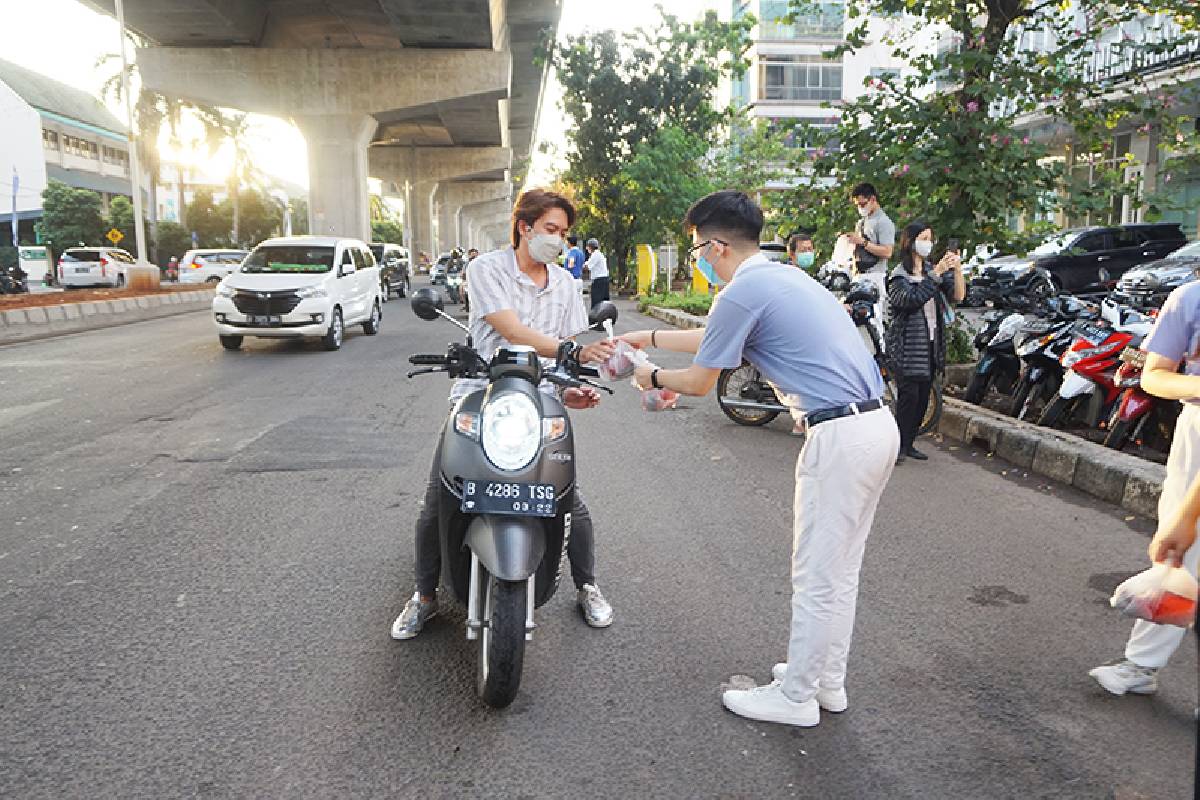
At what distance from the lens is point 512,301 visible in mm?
3621

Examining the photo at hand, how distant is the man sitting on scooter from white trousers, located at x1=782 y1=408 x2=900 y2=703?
3.02 ft

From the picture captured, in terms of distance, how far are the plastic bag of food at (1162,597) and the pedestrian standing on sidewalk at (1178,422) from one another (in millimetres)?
692

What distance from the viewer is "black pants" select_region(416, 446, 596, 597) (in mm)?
3479

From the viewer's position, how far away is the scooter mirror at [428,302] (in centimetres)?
344

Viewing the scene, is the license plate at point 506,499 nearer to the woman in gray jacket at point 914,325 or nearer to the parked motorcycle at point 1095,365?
the woman in gray jacket at point 914,325

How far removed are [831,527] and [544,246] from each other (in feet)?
4.92

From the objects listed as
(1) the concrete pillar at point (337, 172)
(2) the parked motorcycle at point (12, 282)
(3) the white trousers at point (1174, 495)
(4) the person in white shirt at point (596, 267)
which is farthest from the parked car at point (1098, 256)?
(2) the parked motorcycle at point (12, 282)

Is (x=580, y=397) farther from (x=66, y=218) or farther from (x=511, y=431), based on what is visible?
(x=66, y=218)

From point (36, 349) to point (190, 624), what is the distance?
12.4 meters

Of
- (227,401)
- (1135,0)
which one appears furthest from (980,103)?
(227,401)

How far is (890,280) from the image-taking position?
684 cm

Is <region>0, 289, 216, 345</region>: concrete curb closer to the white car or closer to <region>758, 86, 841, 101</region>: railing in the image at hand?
the white car

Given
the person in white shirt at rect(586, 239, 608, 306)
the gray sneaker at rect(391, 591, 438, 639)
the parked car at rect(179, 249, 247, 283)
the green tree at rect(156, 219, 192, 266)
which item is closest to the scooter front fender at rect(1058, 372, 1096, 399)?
the gray sneaker at rect(391, 591, 438, 639)

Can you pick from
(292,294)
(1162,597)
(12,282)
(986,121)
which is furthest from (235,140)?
(1162,597)
